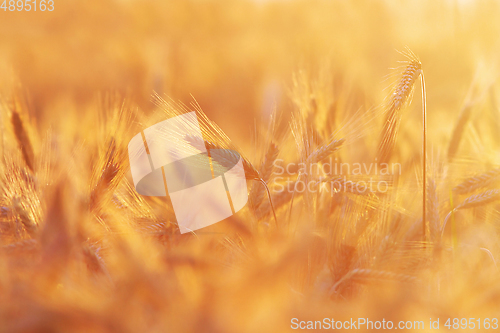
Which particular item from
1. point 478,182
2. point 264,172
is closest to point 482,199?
point 478,182

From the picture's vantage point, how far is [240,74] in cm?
74

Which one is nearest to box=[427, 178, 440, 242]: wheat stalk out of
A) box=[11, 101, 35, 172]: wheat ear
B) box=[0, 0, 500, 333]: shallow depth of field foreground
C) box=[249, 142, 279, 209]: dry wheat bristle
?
box=[0, 0, 500, 333]: shallow depth of field foreground

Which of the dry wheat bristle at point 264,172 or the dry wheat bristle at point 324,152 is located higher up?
the dry wheat bristle at point 324,152

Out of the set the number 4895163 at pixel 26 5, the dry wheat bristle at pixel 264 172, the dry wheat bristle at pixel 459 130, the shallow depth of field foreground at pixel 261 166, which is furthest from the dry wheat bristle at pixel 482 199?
the number 4895163 at pixel 26 5

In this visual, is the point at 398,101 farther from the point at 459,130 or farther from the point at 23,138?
the point at 23,138

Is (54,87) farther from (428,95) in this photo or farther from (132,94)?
(428,95)

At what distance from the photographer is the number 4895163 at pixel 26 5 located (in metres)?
0.59

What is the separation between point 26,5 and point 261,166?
606 millimetres

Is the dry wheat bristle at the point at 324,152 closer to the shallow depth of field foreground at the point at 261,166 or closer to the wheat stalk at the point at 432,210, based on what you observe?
the shallow depth of field foreground at the point at 261,166

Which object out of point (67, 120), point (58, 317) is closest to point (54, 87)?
point (67, 120)

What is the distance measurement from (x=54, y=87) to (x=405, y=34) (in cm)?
88

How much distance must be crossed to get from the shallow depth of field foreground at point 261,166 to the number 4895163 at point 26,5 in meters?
0.02

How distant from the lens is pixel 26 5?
23.3 inches

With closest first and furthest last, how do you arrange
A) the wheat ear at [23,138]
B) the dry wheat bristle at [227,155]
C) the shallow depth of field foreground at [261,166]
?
the shallow depth of field foreground at [261,166]
the dry wheat bristle at [227,155]
the wheat ear at [23,138]
